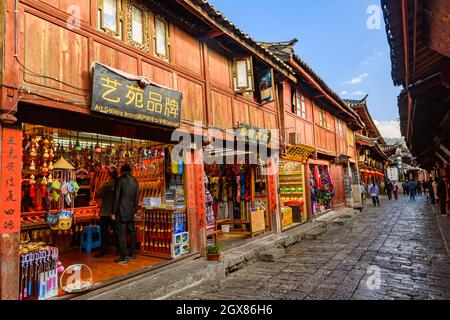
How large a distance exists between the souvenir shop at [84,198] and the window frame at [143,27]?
1.77 m

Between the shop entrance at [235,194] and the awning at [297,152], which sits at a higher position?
the awning at [297,152]

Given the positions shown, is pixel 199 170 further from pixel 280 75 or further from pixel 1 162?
pixel 280 75

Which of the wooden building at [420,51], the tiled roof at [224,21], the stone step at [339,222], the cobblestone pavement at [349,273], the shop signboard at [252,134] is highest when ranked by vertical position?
the tiled roof at [224,21]

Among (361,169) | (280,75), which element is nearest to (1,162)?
(280,75)

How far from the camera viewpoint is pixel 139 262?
6.86 m

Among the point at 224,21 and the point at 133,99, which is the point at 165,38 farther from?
the point at 133,99

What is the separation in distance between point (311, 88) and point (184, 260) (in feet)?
37.9

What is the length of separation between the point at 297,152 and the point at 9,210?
35.8ft

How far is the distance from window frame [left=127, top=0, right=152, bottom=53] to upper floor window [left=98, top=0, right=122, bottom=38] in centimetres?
22

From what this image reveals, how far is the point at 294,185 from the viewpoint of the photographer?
14.6 metres

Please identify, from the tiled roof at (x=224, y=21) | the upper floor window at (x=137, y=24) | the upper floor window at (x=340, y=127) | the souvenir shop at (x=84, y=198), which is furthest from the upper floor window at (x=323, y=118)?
the upper floor window at (x=137, y=24)

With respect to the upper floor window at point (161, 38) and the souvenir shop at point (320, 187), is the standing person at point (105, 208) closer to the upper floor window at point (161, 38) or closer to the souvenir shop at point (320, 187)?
the upper floor window at point (161, 38)

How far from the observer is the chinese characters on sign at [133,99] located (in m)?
4.95

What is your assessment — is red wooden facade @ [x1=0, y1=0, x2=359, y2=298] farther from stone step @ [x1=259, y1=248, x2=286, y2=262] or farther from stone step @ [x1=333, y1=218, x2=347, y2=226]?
stone step @ [x1=333, y1=218, x2=347, y2=226]
